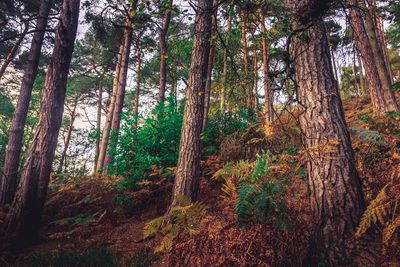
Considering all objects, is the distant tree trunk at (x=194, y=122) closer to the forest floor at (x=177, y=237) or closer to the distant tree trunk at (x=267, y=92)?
the forest floor at (x=177, y=237)

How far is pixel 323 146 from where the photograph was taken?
2.44m

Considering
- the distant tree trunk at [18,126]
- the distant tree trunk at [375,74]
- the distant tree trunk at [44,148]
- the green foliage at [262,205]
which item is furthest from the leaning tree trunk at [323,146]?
the distant tree trunk at [18,126]

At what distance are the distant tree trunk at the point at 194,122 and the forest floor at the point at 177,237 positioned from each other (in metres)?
0.69

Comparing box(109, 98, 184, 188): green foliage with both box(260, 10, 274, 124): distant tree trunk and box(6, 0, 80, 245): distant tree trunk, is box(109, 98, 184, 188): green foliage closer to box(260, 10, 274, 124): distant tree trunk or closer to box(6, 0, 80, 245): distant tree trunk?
box(6, 0, 80, 245): distant tree trunk

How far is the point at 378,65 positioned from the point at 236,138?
21.0 ft

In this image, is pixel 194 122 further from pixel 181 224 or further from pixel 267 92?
pixel 181 224

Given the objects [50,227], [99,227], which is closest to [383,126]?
[99,227]

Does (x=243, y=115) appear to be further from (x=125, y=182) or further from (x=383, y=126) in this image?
(x=125, y=182)

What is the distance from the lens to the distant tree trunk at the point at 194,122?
4461mm

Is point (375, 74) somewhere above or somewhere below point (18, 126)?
above

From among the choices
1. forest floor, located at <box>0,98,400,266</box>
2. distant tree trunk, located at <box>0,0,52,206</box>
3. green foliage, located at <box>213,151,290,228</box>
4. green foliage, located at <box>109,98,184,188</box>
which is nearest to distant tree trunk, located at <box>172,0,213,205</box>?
forest floor, located at <box>0,98,400,266</box>

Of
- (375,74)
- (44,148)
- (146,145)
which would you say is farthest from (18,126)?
(375,74)

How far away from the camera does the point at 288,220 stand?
2281 millimetres

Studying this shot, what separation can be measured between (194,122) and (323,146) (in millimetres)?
2746
